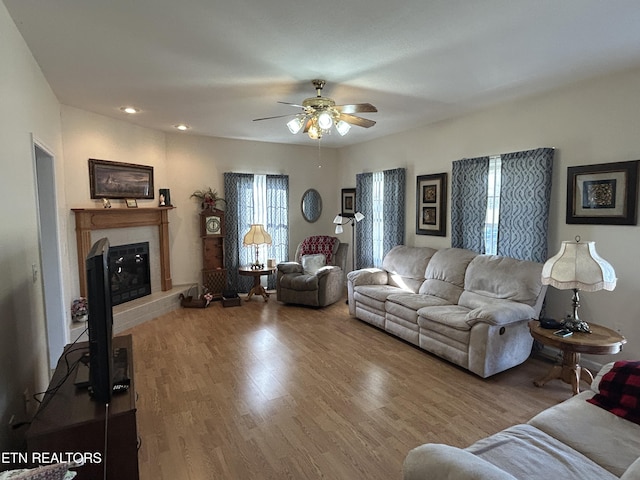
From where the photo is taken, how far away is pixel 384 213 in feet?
18.2

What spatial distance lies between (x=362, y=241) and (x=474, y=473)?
497 cm

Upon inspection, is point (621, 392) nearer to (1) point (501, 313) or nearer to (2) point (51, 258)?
(1) point (501, 313)

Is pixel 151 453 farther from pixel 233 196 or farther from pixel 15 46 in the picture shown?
pixel 233 196

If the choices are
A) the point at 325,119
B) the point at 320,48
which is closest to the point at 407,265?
the point at 325,119

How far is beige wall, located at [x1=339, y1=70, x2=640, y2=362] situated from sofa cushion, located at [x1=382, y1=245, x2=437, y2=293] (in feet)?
4.31

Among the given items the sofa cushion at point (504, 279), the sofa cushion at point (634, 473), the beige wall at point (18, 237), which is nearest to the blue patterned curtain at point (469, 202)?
the sofa cushion at point (504, 279)

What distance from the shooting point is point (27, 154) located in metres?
2.38

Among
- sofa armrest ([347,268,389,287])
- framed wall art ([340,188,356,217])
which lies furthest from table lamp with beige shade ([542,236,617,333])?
framed wall art ([340,188,356,217])

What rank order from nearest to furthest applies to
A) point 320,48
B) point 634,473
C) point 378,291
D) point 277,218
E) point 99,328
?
1. point 634,473
2. point 99,328
3. point 320,48
4. point 378,291
5. point 277,218

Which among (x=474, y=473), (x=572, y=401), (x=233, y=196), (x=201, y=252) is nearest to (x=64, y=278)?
(x=201, y=252)

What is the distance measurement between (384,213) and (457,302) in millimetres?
2056

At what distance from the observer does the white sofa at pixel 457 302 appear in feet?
10.2

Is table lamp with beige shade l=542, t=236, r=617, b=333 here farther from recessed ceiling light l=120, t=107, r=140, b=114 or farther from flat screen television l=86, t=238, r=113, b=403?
recessed ceiling light l=120, t=107, r=140, b=114

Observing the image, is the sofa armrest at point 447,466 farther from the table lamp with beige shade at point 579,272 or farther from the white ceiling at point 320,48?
the white ceiling at point 320,48
